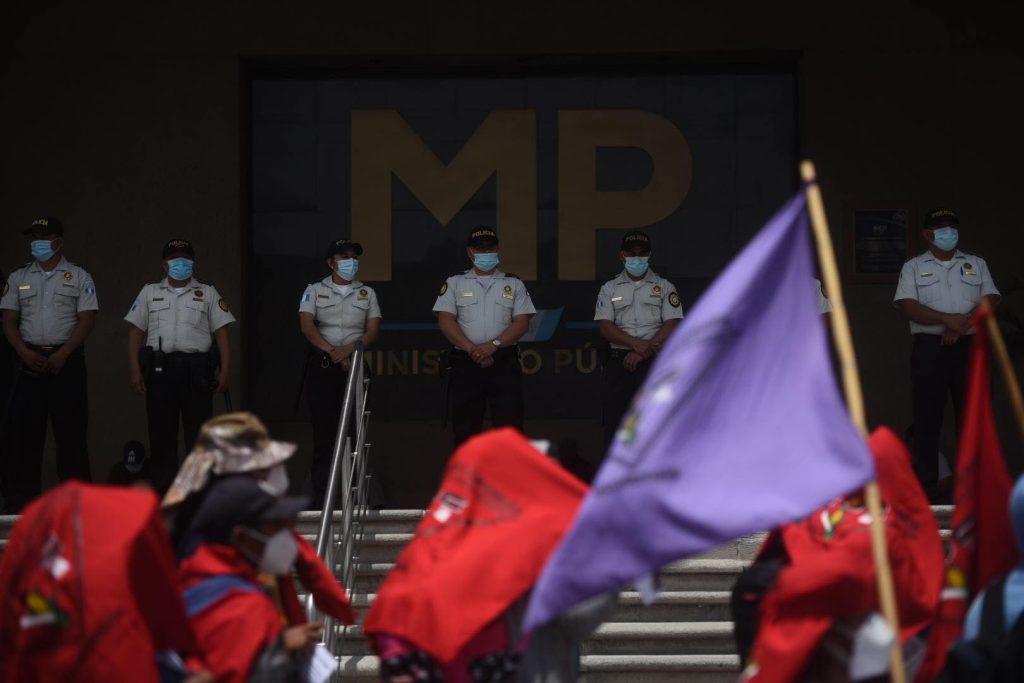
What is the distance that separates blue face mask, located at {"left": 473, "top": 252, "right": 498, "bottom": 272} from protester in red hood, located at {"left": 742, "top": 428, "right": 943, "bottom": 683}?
508cm

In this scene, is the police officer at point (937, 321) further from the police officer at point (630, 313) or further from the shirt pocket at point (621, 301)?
the shirt pocket at point (621, 301)

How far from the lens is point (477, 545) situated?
528 cm

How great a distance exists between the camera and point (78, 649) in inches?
176

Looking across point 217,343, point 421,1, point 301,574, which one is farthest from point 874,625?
point 421,1

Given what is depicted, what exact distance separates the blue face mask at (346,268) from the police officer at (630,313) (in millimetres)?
1647

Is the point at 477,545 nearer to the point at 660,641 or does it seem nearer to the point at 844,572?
the point at 844,572

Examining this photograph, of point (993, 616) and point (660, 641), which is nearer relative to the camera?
point (993, 616)

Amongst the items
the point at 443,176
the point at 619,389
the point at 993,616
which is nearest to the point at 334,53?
the point at 443,176

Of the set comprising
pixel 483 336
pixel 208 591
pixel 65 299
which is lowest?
pixel 208 591

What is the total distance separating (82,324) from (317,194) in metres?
3.38

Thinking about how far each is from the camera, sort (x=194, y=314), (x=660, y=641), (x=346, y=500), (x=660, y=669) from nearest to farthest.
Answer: (x=660, y=669)
(x=660, y=641)
(x=346, y=500)
(x=194, y=314)

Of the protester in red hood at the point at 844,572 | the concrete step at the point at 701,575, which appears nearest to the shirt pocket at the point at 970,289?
the concrete step at the point at 701,575

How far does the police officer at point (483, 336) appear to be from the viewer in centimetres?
1024

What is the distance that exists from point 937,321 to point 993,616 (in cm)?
537
